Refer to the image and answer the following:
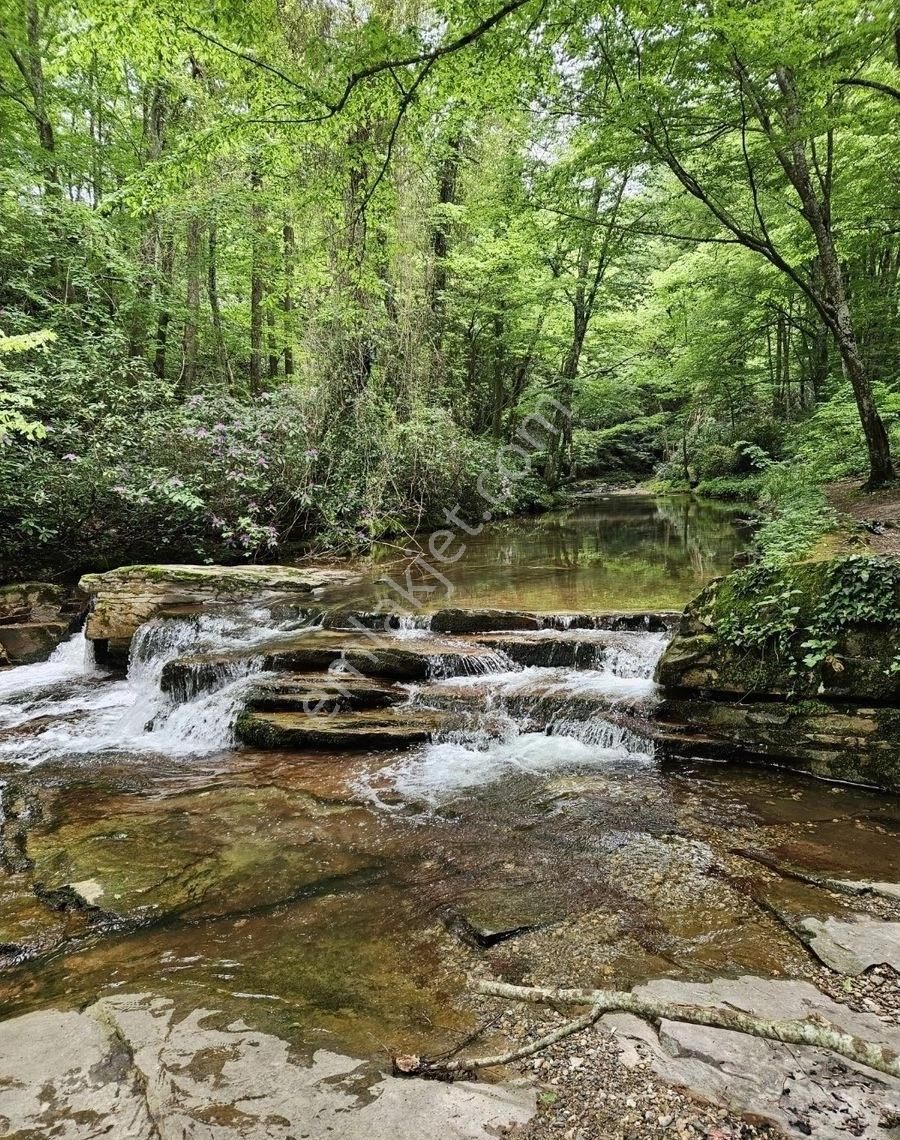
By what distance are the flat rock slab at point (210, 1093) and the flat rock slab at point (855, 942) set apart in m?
1.67

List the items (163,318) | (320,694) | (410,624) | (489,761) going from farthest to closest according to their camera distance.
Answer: (163,318), (410,624), (320,694), (489,761)

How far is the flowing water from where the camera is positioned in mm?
2898

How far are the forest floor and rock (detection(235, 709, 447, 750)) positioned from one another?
494cm

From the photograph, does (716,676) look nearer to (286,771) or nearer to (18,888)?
(286,771)

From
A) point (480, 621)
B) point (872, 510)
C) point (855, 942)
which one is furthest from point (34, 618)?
point (872, 510)

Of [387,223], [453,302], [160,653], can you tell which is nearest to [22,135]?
[387,223]

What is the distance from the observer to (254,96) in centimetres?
563

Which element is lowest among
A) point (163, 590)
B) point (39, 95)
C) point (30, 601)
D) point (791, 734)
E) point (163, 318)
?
point (791, 734)

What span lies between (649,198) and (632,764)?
60.9 feet

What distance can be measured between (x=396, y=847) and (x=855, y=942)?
8.79 ft

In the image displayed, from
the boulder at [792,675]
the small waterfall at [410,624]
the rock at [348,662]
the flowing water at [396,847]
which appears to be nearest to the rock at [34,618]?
the flowing water at [396,847]

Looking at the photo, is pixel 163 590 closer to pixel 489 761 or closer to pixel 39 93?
pixel 489 761

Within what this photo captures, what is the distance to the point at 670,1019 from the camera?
2.38 meters

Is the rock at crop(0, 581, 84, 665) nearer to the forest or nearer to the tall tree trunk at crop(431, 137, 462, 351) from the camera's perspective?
the forest
